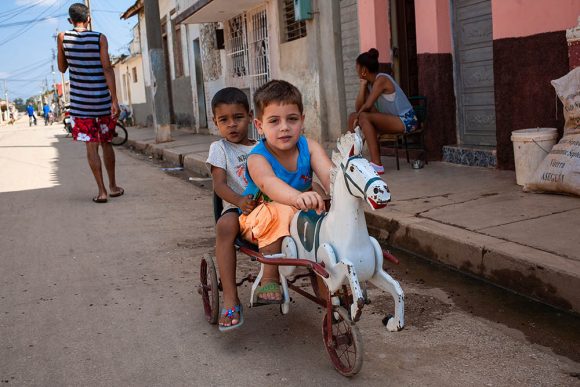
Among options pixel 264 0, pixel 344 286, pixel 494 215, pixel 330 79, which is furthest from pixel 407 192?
pixel 264 0

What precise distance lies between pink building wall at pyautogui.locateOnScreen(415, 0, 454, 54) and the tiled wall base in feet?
3.76

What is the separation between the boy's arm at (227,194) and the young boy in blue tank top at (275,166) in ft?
0.19

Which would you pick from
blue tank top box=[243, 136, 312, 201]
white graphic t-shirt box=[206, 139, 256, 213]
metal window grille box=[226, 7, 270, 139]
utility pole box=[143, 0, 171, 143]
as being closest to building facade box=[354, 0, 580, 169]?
white graphic t-shirt box=[206, 139, 256, 213]

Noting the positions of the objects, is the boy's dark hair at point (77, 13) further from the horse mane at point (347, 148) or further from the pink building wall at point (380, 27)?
the horse mane at point (347, 148)

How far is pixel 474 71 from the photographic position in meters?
7.55

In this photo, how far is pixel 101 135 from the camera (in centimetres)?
773

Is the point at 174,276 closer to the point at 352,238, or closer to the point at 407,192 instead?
the point at 352,238

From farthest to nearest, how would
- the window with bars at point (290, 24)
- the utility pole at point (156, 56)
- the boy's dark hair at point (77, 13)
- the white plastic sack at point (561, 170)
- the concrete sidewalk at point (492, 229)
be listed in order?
1. the utility pole at point (156, 56)
2. the window with bars at point (290, 24)
3. the boy's dark hair at point (77, 13)
4. the white plastic sack at point (561, 170)
5. the concrete sidewalk at point (492, 229)

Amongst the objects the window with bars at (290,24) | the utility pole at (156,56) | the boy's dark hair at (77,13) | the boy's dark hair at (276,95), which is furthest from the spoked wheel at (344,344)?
the utility pole at (156,56)

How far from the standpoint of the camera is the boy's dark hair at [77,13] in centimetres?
Result: 753

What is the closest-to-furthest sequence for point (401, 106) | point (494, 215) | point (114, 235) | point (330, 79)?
point (494, 215) < point (114, 235) < point (401, 106) < point (330, 79)

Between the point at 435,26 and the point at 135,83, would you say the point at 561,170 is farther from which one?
the point at 135,83

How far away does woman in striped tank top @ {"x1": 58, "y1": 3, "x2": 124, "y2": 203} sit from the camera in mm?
7570

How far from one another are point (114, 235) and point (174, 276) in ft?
5.13
